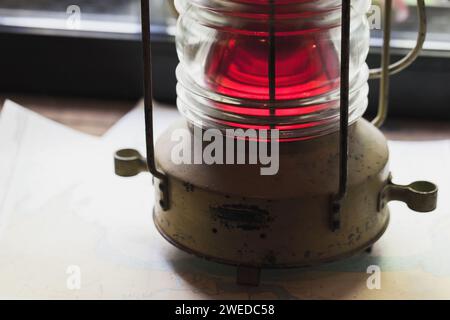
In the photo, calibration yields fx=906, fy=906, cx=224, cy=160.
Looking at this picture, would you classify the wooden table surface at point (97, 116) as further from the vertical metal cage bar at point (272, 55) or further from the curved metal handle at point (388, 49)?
the vertical metal cage bar at point (272, 55)

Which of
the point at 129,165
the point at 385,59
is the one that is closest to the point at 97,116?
the point at 129,165

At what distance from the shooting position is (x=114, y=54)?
1224 mm

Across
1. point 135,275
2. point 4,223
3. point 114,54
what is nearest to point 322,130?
point 135,275

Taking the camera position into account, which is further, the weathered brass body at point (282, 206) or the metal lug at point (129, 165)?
the metal lug at point (129, 165)

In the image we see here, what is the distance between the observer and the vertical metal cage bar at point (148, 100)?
78cm

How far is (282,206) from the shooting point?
793 millimetres

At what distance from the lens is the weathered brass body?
0.80m

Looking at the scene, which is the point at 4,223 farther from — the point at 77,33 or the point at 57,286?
the point at 77,33

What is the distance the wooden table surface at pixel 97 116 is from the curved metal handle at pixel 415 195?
28 cm

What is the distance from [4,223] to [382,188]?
395mm

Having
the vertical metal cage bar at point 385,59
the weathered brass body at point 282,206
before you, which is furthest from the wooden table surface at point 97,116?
the weathered brass body at point 282,206

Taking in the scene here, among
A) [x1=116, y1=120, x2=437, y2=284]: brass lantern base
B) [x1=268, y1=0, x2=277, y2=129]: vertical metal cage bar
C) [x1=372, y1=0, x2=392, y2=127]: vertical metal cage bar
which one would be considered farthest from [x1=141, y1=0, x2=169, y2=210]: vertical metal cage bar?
[x1=372, y1=0, x2=392, y2=127]: vertical metal cage bar

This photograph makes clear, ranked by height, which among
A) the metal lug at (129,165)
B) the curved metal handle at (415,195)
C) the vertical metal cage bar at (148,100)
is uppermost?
the vertical metal cage bar at (148,100)

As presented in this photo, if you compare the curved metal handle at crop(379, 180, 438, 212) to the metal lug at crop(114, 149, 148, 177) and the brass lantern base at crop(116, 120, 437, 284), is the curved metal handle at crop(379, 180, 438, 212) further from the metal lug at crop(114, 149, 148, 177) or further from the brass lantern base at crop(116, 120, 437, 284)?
the metal lug at crop(114, 149, 148, 177)
